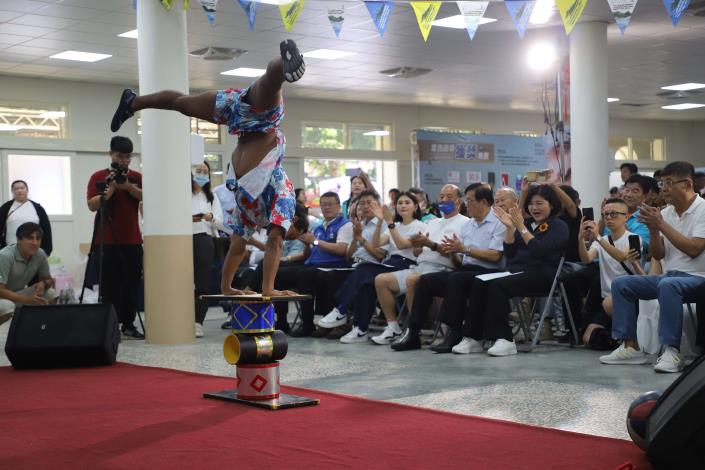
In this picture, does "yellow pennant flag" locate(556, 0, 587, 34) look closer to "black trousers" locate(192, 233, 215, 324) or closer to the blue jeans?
the blue jeans

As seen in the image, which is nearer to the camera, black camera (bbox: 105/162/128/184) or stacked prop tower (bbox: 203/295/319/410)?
stacked prop tower (bbox: 203/295/319/410)

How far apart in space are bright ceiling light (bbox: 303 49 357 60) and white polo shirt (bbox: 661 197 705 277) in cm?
758

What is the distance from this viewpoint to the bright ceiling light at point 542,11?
9734mm

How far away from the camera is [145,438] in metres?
Result: 3.20

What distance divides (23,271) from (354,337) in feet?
7.82

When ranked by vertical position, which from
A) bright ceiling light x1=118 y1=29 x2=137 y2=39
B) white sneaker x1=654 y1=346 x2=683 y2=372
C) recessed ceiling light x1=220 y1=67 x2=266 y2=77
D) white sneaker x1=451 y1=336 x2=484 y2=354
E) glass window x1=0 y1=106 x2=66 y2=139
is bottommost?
white sneaker x1=451 y1=336 x2=484 y2=354

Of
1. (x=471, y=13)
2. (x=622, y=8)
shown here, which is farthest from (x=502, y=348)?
(x=471, y=13)

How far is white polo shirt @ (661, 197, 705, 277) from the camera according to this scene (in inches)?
190

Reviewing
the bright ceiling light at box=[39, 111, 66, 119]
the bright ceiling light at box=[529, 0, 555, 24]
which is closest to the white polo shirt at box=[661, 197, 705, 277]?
the bright ceiling light at box=[529, 0, 555, 24]

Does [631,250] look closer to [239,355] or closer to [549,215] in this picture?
[549,215]

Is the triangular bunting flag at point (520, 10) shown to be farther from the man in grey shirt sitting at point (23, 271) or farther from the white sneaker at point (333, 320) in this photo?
the man in grey shirt sitting at point (23, 271)

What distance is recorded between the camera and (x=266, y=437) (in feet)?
10.4

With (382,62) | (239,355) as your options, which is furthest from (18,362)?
(382,62)

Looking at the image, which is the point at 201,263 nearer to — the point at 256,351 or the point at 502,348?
the point at 502,348
